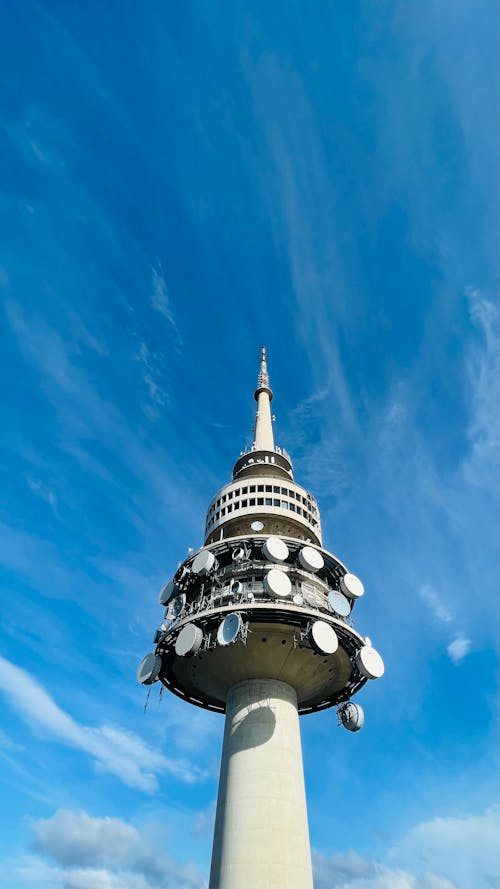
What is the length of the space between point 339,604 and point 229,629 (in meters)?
8.06

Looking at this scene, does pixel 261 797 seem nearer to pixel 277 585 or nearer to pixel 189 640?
pixel 189 640

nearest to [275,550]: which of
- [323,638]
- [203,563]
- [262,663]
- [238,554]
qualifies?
[238,554]

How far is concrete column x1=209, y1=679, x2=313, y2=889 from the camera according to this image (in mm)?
26375

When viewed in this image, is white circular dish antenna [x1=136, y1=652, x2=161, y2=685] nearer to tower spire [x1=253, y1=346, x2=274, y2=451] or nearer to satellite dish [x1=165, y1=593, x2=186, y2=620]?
satellite dish [x1=165, y1=593, x2=186, y2=620]

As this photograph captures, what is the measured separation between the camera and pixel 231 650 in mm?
31422

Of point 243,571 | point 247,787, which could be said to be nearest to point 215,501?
point 243,571

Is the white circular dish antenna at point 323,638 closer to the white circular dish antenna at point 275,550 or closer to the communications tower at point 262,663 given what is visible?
the communications tower at point 262,663

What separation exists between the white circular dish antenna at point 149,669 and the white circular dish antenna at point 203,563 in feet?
19.4

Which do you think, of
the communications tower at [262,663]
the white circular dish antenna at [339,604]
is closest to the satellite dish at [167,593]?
the communications tower at [262,663]

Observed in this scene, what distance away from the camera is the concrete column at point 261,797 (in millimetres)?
26375

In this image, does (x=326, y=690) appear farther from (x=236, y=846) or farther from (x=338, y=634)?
(x=236, y=846)

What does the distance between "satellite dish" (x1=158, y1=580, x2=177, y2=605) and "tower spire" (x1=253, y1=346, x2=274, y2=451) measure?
17.0m

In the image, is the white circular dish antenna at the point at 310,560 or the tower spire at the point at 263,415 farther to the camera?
the tower spire at the point at 263,415

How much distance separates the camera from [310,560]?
34.2 metres
